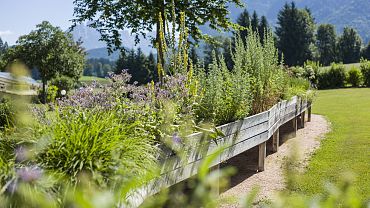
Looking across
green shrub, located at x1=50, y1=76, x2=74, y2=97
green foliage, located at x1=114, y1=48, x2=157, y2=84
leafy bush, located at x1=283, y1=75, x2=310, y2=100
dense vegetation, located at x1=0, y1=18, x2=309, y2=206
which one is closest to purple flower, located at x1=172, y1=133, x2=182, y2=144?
dense vegetation, located at x1=0, y1=18, x2=309, y2=206

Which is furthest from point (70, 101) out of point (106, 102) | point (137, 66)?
point (137, 66)

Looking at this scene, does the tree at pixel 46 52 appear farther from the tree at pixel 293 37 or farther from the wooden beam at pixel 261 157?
the wooden beam at pixel 261 157

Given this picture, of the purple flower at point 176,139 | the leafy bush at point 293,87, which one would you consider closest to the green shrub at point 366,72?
the leafy bush at point 293,87

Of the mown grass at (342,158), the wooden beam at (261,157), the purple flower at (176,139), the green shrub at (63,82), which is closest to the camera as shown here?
the purple flower at (176,139)

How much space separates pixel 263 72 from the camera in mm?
7316

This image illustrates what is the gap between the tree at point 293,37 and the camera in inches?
2040

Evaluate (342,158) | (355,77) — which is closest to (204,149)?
(342,158)

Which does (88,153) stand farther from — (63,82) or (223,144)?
(63,82)

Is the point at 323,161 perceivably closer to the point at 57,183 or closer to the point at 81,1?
the point at 57,183

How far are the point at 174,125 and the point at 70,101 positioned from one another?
1.01 meters

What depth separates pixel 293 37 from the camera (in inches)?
2079

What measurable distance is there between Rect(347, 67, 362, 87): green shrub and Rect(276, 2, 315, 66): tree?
21813 millimetres

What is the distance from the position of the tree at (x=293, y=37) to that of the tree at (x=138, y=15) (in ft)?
140

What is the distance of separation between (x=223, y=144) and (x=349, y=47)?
59.3 meters
